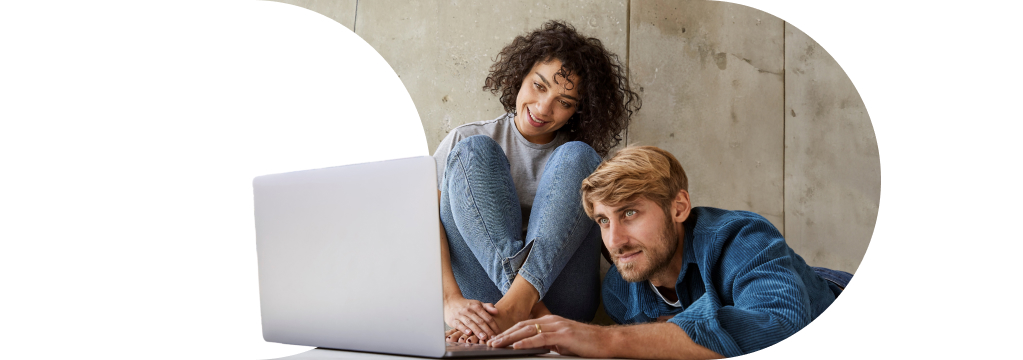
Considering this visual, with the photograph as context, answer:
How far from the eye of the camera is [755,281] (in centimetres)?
113

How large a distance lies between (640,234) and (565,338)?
37cm

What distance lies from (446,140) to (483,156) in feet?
1.85

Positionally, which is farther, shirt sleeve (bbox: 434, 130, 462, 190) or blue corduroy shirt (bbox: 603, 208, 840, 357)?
shirt sleeve (bbox: 434, 130, 462, 190)

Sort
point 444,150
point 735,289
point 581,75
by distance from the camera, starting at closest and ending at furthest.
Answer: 1. point 735,289
2. point 444,150
3. point 581,75

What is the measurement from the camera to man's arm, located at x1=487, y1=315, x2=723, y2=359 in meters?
1.05

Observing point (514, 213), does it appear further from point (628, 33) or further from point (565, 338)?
point (628, 33)

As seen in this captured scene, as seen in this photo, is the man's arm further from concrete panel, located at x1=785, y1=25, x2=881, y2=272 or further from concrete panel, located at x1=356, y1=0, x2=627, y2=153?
concrete panel, located at x1=785, y1=25, x2=881, y2=272

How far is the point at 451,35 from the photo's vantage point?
7.45ft

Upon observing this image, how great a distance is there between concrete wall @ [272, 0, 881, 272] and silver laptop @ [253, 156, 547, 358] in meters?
1.22

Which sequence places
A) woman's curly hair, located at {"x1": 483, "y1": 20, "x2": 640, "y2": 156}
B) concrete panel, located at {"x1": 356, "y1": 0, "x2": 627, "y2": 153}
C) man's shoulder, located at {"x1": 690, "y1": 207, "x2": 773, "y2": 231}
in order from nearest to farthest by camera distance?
man's shoulder, located at {"x1": 690, "y1": 207, "x2": 773, "y2": 231} < woman's curly hair, located at {"x1": 483, "y1": 20, "x2": 640, "y2": 156} < concrete panel, located at {"x1": 356, "y1": 0, "x2": 627, "y2": 153}

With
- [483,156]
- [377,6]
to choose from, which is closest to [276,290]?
[483,156]

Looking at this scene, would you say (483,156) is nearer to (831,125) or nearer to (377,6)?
(377,6)

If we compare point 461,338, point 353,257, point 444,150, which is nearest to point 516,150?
point 444,150

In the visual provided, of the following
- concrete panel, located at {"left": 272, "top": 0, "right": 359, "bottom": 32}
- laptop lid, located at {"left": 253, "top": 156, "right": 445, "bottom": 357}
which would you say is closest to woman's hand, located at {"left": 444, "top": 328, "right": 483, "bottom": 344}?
laptop lid, located at {"left": 253, "top": 156, "right": 445, "bottom": 357}
